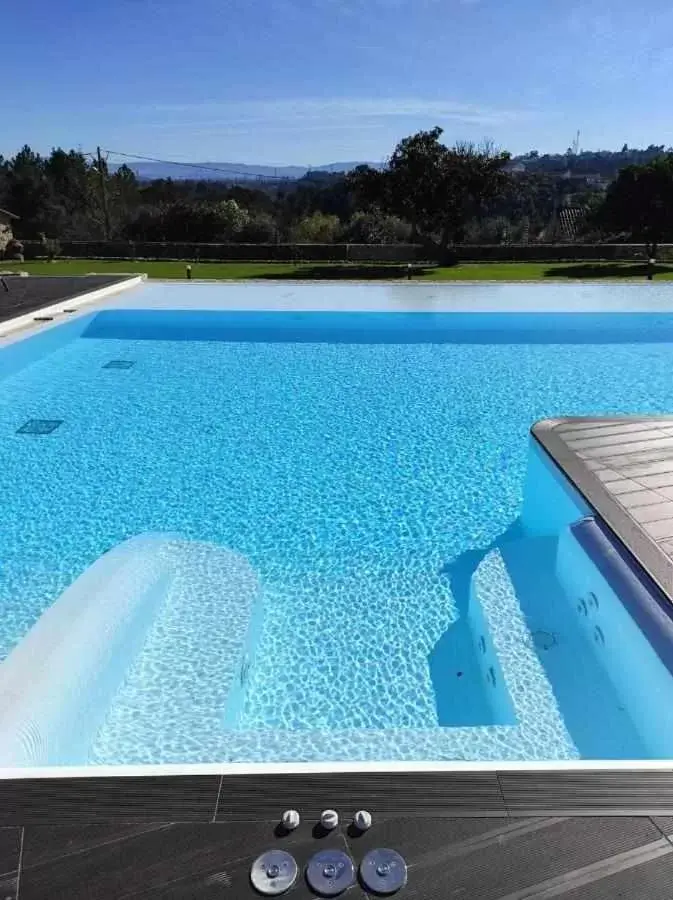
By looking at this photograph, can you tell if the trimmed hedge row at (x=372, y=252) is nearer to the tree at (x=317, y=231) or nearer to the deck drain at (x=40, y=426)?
the tree at (x=317, y=231)

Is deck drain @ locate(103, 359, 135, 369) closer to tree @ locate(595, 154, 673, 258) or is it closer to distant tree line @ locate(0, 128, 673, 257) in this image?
distant tree line @ locate(0, 128, 673, 257)

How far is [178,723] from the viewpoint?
2.94 meters

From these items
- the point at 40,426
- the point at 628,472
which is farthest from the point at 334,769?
the point at 40,426

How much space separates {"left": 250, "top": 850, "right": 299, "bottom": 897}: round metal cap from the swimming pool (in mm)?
1205

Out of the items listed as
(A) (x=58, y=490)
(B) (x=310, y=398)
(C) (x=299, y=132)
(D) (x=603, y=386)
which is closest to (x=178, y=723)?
(A) (x=58, y=490)

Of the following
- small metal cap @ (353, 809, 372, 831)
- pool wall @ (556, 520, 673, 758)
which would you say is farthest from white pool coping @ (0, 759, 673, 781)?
pool wall @ (556, 520, 673, 758)

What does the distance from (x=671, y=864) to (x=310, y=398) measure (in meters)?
6.14

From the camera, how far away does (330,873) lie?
5.08ft

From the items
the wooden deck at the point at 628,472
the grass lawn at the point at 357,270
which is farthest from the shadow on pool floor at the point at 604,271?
the wooden deck at the point at 628,472

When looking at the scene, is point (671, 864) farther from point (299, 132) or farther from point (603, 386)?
point (299, 132)

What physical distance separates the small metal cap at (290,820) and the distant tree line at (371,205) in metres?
19.1

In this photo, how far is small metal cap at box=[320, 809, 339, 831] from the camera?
1658 mm

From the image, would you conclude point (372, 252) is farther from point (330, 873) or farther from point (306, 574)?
point (330, 873)

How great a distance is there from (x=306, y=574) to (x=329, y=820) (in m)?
2.45
